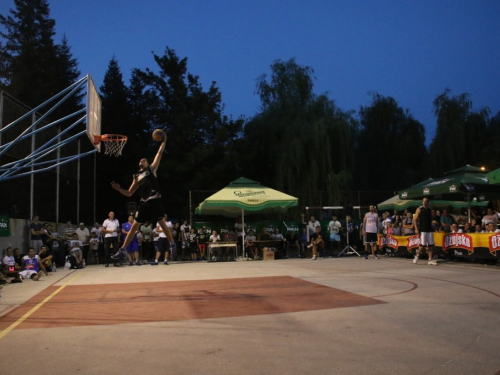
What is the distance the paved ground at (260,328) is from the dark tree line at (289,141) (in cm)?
1683

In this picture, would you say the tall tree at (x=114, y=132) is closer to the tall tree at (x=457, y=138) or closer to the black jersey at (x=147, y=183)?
the tall tree at (x=457, y=138)

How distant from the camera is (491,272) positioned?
37.1 ft

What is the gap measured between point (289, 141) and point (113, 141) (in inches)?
684

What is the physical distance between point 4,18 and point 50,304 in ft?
148

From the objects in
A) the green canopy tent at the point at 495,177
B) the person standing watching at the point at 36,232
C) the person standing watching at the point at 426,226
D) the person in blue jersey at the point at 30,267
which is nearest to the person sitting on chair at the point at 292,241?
the person standing watching at the point at 426,226

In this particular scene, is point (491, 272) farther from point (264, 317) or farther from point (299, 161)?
point (299, 161)

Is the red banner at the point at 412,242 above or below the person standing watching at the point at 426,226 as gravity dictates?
below

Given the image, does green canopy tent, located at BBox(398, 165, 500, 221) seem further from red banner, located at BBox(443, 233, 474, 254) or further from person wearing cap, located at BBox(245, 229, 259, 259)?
person wearing cap, located at BBox(245, 229, 259, 259)

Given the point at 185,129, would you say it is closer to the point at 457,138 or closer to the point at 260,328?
the point at 457,138

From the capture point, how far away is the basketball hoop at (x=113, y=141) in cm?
1125

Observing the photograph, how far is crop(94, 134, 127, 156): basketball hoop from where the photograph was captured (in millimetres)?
11252

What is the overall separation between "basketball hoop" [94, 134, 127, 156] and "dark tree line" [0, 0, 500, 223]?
14671 mm

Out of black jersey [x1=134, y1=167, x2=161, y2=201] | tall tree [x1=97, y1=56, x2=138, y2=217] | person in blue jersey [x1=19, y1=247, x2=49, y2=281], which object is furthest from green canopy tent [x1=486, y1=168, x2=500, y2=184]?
tall tree [x1=97, y1=56, x2=138, y2=217]

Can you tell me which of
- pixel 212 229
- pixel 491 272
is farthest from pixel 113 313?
pixel 212 229
